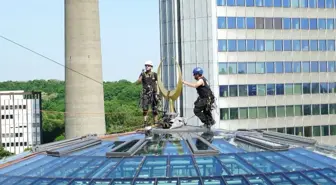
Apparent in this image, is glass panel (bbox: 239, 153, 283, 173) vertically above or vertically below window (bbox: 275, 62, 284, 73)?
below

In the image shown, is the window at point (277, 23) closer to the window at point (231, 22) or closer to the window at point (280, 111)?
the window at point (231, 22)

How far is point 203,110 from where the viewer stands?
18.7 meters

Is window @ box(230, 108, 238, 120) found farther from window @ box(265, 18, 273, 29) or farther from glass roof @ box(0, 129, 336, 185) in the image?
glass roof @ box(0, 129, 336, 185)

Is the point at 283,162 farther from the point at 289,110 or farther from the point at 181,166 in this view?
the point at 289,110

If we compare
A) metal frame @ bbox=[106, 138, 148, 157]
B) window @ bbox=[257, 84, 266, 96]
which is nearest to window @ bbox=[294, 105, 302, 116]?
window @ bbox=[257, 84, 266, 96]

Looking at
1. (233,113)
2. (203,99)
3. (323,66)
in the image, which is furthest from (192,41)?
(203,99)

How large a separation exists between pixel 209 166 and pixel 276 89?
52052 mm

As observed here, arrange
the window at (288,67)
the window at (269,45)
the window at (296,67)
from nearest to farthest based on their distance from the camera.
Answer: the window at (269,45) < the window at (288,67) < the window at (296,67)

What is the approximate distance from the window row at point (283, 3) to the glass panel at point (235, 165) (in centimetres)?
4786

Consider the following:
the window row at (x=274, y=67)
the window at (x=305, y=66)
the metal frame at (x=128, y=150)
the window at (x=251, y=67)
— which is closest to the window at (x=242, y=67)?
the window row at (x=274, y=67)

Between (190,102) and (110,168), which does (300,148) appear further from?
(190,102)

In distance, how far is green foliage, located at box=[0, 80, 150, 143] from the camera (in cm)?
10425

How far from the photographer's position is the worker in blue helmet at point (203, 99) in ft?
58.8

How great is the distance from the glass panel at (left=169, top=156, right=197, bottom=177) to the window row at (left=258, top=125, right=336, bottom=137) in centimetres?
5245
